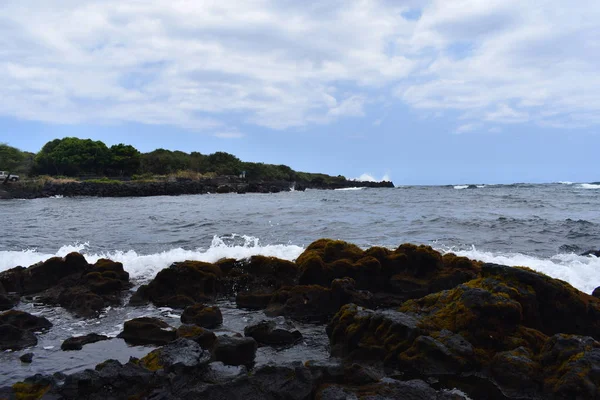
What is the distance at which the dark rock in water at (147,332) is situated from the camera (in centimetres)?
785

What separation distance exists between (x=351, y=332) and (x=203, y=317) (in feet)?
10.3

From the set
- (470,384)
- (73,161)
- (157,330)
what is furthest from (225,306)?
(73,161)

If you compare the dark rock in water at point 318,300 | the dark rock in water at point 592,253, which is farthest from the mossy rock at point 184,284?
the dark rock in water at point 592,253

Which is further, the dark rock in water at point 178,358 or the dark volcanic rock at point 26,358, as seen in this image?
the dark volcanic rock at point 26,358

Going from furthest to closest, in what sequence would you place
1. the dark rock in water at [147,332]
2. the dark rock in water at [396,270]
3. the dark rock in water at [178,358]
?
the dark rock in water at [396,270]
the dark rock in water at [147,332]
the dark rock in water at [178,358]

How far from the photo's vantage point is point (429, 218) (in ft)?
90.6

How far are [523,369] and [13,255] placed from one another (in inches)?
615

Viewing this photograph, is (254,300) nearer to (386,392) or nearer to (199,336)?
(199,336)

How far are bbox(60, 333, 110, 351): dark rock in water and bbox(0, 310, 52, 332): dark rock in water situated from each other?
1361 mm

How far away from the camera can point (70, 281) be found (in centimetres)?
1155

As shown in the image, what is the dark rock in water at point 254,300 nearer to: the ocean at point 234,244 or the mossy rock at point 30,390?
the ocean at point 234,244

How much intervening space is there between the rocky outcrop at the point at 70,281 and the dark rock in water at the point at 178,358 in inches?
172

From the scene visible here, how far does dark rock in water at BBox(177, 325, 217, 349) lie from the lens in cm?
718

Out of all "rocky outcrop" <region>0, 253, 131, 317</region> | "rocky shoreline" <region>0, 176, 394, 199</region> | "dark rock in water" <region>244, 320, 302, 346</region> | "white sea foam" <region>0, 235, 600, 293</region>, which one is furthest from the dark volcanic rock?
"rocky shoreline" <region>0, 176, 394, 199</region>
